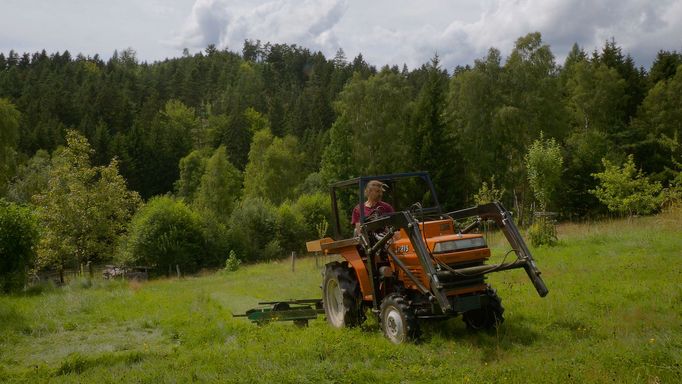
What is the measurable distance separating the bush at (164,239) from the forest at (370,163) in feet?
0.32

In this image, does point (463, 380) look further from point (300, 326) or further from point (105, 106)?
point (105, 106)

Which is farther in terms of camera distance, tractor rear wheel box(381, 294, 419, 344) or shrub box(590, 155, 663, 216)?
shrub box(590, 155, 663, 216)

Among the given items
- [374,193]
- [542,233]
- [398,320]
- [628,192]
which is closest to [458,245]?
[398,320]

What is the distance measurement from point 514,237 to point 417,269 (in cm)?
128

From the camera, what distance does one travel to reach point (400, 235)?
25.2 feet

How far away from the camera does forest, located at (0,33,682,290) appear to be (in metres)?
26.9

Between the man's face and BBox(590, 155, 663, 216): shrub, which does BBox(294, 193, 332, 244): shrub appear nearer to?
BBox(590, 155, 663, 216): shrub

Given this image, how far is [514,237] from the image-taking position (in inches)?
275

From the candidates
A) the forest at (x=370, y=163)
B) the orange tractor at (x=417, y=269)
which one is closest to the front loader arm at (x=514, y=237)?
the orange tractor at (x=417, y=269)

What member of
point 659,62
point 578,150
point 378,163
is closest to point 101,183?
point 378,163

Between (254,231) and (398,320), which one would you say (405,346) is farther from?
(254,231)


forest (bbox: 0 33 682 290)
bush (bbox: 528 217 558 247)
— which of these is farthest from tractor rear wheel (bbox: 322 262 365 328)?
forest (bbox: 0 33 682 290)

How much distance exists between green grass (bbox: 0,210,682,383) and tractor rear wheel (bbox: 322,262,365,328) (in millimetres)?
253

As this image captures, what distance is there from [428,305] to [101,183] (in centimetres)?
2544
